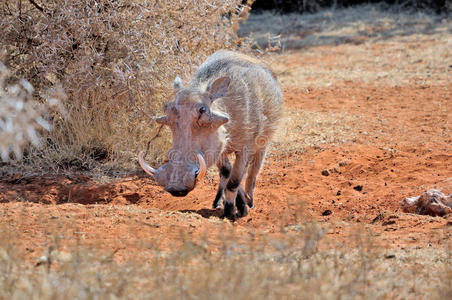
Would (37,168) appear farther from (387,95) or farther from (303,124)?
(387,95)

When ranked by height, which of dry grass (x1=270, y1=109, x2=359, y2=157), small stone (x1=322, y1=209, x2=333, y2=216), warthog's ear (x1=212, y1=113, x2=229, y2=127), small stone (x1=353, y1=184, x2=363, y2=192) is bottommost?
dry grass (x1=270, y1=109, x2=359, y2=157)

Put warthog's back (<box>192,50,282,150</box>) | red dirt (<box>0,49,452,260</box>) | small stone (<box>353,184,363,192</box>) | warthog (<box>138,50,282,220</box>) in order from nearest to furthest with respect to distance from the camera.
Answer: red dirt (<box>0,49,452,260</box>), warthog (<box>138,50,282,220</box>), warthog's back (<box>192,50,282,150</box>), small stone (<box>353,184,363,192</box>)

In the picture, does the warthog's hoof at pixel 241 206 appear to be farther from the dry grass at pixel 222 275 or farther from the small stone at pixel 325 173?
the dry grass at pixel 222 275

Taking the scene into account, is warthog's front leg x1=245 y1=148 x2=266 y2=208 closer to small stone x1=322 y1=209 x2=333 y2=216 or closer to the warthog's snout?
small stone x1=322 y1=209 x2=333 y2=216

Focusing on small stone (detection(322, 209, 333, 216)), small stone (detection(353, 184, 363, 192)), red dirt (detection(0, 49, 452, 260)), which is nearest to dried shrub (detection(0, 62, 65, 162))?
red dirt (detection(0, 49, 452, 260))

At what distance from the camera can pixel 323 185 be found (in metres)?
5.78

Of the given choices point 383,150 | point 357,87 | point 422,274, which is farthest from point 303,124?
point 422,274

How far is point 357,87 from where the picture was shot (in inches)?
381

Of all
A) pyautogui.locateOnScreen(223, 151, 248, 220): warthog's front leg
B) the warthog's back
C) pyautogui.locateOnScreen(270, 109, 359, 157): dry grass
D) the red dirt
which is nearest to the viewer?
the red dirt

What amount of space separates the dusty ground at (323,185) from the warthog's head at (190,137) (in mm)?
303

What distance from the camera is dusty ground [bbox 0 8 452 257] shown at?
396 centimetres

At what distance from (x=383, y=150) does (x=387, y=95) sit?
2.63m

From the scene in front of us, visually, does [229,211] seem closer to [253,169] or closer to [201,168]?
[253,169]

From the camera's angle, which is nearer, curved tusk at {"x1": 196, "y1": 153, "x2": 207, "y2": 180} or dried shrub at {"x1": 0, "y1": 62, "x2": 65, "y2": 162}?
curved tusk at {"x1": 196, "y1": 153, "x2": 207, "y2": 180}
